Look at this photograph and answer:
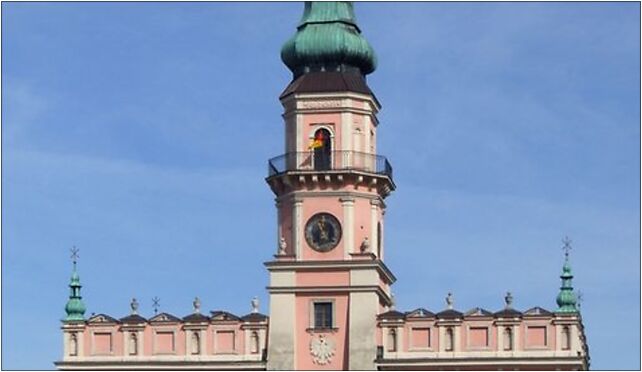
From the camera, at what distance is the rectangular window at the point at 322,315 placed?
120500mm

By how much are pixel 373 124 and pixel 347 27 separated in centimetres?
383

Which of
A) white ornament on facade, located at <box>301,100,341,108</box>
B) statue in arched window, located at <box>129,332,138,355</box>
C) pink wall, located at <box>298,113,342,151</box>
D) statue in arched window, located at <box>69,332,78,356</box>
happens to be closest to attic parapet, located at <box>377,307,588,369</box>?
pink wall, located at <box>298,113,342,151</box>

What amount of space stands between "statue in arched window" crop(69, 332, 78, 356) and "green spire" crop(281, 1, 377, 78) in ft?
42.4

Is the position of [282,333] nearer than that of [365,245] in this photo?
Yes

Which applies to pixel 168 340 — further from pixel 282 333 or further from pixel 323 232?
pixel 323 232

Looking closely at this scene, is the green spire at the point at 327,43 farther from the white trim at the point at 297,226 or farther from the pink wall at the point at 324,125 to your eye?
the white trim at the point at 297,226

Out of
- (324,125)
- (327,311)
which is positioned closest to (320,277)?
(327,311)

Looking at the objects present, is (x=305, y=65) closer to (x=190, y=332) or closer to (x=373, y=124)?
(x=373, y=124)

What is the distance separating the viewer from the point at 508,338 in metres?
119

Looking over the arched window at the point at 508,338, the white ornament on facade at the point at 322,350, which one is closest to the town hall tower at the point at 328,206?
the white ornament on facade at the point at 322,350

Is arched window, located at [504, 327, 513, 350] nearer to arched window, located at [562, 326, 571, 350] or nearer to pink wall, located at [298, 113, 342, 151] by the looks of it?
arched window, located at [562, 326, 571, 350]

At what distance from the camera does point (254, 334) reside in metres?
120

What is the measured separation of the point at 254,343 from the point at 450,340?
23.9ft

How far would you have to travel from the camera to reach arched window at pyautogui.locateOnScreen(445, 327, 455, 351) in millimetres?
119188
